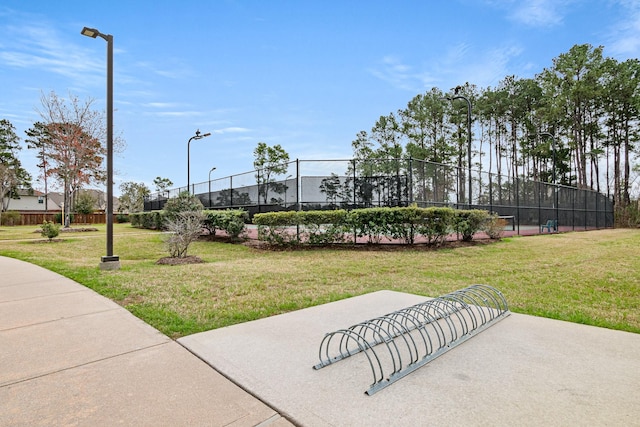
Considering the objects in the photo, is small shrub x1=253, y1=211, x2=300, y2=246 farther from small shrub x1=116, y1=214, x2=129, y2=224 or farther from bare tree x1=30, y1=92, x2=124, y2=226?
small shrub x1=116, y1=214, x2=129, y2=224

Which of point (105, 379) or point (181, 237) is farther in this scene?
point (181, 237)

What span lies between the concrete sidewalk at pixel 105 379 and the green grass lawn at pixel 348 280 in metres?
0.56

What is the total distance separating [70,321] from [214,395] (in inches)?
114

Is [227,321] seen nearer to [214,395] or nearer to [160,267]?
[214,395]

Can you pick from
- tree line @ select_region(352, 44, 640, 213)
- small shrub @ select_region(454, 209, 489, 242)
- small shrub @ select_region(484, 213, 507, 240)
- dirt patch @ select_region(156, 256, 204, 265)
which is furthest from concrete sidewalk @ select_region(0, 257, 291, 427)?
tree line @ select_region(352, 44, 640, 213)

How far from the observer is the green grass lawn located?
15.4 feet

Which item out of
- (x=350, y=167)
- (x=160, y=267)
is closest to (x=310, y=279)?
(x=160, y=267)

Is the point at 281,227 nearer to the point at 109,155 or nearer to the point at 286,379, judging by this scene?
the point at 109,155

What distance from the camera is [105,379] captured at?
2682mm

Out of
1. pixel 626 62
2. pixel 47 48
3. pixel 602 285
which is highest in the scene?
pixel 626 62

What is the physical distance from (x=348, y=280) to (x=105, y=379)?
503cm

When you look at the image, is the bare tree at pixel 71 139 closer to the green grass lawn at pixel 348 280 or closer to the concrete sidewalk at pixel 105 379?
the green grass lawn at pixel 348 280

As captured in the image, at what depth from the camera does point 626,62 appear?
97.3ft

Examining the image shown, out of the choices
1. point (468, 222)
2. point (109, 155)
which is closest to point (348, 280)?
point (109, 155)
